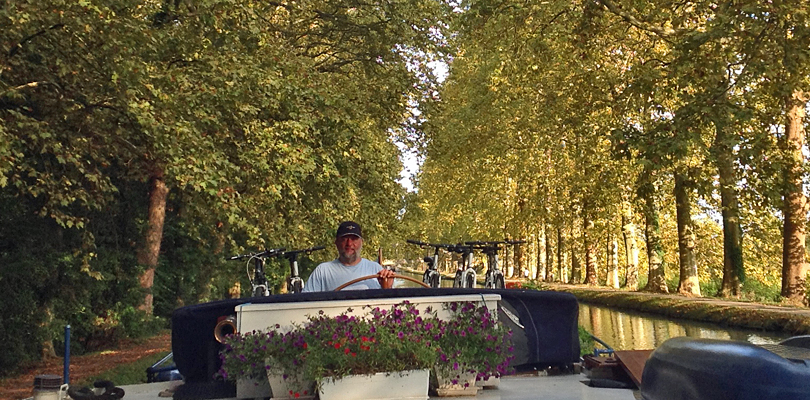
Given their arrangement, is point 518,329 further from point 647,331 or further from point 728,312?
point 728,312

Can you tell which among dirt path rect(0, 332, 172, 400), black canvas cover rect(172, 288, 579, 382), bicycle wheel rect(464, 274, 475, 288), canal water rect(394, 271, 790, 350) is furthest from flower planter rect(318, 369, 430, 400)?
canal water rect(394, 271, 790, 350)

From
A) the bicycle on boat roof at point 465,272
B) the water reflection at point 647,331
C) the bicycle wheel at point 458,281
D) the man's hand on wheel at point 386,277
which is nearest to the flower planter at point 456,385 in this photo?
the man's hand on wheel at point 386,277

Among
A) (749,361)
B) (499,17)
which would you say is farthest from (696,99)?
(749,361)

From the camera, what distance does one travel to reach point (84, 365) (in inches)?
627

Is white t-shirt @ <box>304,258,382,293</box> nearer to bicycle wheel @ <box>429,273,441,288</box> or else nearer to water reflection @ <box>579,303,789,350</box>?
bicycle wheel @ <box>429,273,441,288</box>

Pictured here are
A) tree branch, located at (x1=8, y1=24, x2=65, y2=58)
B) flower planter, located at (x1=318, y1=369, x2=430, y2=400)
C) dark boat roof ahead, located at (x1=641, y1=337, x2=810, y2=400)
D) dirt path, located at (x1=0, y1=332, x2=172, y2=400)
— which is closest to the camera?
dark boat roof ahead, located at (x1=641, y1=337, x2=810, y2=400)

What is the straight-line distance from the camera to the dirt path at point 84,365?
13055mm

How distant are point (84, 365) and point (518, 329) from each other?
11.1 meters

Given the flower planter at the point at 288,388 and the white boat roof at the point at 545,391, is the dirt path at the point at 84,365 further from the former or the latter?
the flower planter at the point at 288,388

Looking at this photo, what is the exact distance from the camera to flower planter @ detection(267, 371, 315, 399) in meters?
5.72

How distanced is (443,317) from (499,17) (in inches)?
708

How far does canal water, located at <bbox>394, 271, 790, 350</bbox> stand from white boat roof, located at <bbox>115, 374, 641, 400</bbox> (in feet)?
35.1

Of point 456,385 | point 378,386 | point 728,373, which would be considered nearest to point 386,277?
point 456,385

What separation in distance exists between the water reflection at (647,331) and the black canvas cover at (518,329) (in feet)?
37.1
